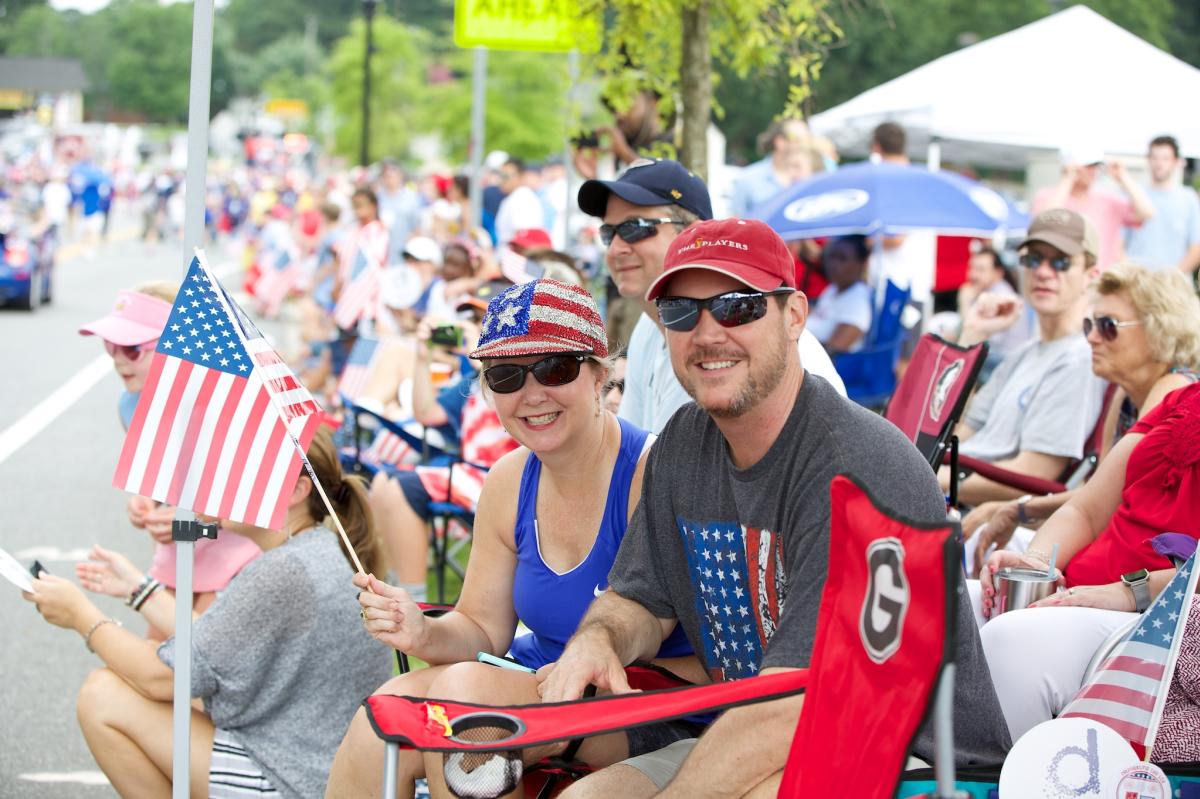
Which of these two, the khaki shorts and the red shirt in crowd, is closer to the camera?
the khaki shorts

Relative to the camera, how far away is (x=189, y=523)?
375cm

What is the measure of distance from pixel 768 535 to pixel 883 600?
2.37ft

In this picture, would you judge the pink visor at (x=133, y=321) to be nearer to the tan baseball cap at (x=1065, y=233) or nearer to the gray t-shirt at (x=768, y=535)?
the gray t-shirt at (x=768, y=535)

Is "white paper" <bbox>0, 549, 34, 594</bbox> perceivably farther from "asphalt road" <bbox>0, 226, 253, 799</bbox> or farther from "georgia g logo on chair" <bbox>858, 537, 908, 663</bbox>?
"georgia g logo on chair" <bbox>858, 537, 908, 663</bbox>

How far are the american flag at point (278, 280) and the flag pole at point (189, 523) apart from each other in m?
17.7

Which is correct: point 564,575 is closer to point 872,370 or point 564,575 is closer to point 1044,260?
point 1044,260

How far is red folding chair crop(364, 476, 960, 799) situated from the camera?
2.20m

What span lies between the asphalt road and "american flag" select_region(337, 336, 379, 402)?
1.53 m

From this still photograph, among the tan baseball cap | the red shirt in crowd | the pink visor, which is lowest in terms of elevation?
the red shirt in crowd

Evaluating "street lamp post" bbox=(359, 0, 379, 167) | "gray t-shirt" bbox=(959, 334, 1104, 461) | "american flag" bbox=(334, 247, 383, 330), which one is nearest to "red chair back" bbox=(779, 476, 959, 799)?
"gray t-shirt" bbox=(959, 334, 1104, 461)

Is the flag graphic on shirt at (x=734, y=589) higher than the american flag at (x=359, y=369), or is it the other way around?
the flag graphic on shirt at (x=734, y=589)

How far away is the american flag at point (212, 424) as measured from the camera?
12.1ft

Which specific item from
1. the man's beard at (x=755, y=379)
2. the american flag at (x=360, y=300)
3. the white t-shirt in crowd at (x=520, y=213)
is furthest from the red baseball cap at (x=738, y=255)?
the white t-shirt in crowd at (x=520, y=213)

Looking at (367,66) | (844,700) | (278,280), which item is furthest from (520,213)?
(367,66)
